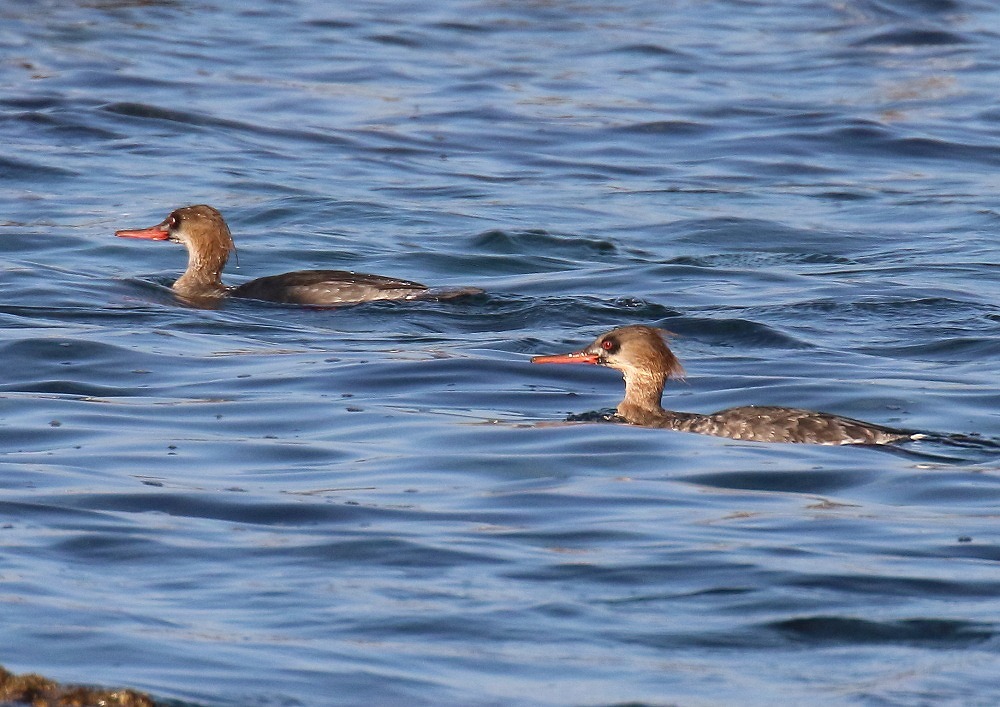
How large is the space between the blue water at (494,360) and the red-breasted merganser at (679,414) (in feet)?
0.57

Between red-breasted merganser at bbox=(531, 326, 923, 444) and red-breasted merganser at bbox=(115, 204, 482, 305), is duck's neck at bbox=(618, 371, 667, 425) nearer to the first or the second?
red-breasted merganser at bbox=(531, 326, 923, 444)

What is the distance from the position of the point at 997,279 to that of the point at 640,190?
15.4ft

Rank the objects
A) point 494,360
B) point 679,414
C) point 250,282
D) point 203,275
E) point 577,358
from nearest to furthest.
A: point 679,414 → point 577,358 → point 494,360 → point 250,282 → point 203,275

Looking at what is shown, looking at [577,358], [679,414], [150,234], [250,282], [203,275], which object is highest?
[577,358]

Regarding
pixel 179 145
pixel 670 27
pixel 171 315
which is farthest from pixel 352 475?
pixel 670 27

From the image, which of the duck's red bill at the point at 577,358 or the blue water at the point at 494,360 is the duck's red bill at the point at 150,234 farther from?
the duck's red bill at the point at 577,358

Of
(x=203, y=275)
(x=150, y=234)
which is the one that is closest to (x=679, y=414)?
(x=203, y=275)

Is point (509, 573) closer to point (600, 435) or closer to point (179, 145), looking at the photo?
point (600, 435)

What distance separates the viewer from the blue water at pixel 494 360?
633cm

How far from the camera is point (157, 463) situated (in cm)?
906

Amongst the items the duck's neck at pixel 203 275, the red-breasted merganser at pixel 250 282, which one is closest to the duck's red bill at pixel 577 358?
the red-breasted merganser at pixel 250 282

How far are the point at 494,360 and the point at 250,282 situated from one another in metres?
2.87

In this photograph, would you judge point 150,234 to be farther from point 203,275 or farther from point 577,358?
point 577,358

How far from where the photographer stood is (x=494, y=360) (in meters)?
12.1
